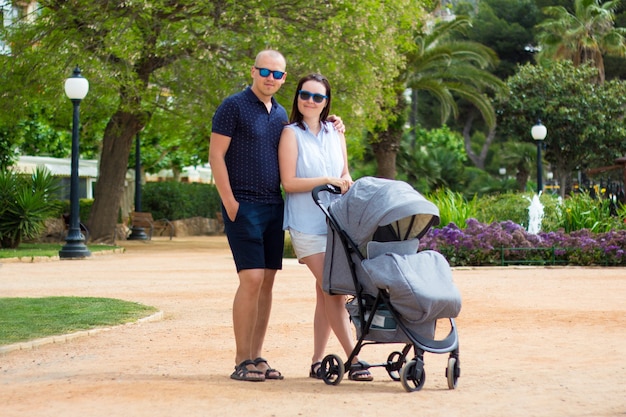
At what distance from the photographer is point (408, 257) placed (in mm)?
6023

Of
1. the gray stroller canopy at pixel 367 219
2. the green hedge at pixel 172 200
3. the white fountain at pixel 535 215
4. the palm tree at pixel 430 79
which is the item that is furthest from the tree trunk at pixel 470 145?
the gray stroller canopy at pixel 367 219

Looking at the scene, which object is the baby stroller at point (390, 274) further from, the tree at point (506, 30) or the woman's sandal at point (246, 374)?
the tree at point (506, 30)

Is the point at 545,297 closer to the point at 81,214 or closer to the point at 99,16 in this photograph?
the point at 99,16

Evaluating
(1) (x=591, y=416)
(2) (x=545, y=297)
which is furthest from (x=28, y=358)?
(2) (x=545, y=297)

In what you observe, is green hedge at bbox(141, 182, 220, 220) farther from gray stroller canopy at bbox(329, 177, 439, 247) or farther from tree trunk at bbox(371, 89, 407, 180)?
gray stroller canopy at bbox(329, 177, 439, 247)

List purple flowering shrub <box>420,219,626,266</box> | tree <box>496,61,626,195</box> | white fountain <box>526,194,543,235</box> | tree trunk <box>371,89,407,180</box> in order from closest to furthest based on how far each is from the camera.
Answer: purple flowering shrub <box>420,219,626,266</box> < white fountain <box>526,194,543,235</box> < tree trunk <box>371,89,407,180</box> < tree <box>496,61,626,195</box>

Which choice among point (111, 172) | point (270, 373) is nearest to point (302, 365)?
point (270, 373)

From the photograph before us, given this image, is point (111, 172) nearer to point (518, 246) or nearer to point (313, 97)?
point (518, 246)

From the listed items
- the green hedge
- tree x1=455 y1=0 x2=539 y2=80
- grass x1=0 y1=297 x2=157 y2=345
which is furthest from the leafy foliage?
tree x1=455 y1=0 x2=539 y2=80

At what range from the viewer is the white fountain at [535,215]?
66.1 feet

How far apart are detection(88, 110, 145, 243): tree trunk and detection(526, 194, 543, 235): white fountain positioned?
9.81m

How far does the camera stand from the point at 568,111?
41.2 meters

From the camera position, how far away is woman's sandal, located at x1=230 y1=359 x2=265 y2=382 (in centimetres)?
634

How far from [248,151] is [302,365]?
1.53 metres
